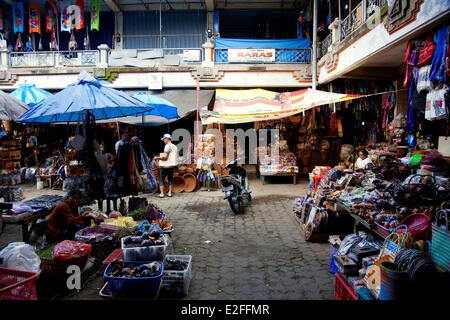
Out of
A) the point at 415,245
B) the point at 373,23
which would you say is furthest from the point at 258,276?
the point at 373,23

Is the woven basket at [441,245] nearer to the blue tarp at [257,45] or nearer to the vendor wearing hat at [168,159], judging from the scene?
the vendor wearing hat at [168,159]

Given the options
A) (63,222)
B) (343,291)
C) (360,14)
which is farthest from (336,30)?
(63,222)

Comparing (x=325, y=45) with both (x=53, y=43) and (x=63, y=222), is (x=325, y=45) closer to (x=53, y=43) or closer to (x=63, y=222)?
(x=63, y=222)

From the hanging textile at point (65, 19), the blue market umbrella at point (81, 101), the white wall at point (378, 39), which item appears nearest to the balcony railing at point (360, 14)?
the white wall at point (378, 39)

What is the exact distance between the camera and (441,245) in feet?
10.1

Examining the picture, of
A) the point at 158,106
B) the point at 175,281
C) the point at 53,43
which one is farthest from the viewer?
the point at 53,43

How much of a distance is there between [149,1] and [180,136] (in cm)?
621

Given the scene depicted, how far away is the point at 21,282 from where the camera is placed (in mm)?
3025

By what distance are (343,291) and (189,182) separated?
304 inches

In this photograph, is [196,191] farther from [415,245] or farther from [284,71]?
[415,245]

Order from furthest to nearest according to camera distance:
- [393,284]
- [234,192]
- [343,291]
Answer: [234,192] < [343,291] < [393,284]

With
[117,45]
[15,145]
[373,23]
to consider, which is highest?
[117,45]

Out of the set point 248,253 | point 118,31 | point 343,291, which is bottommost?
point 248,253

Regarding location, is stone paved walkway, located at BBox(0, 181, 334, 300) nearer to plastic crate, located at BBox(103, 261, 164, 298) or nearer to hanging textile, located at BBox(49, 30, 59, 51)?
plastic crate, located at BBox(103, 261, 164, 298)
